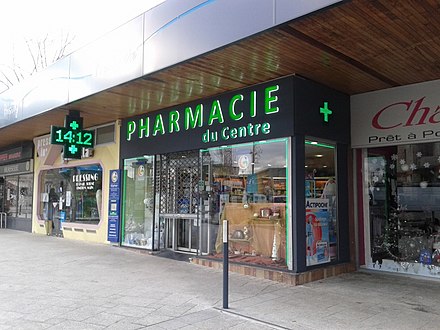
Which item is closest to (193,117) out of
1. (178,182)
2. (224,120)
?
(224,120)

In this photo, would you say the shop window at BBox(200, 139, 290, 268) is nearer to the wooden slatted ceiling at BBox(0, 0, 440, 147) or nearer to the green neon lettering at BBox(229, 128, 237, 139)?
the green neon lettering at BBox(229, 128, 237, 139)

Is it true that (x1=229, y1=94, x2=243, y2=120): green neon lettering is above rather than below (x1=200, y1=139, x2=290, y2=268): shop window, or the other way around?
above

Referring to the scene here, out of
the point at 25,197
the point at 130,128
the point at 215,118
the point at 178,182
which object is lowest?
the point at 25,197

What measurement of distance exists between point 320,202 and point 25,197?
1326 cm

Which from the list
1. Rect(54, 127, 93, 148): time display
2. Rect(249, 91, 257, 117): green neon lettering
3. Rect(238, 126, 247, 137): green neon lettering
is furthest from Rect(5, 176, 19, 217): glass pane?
Rect(249, 91, 257, 117): green neon lettering

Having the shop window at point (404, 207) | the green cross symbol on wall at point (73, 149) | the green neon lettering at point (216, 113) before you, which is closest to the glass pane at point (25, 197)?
the green cross symbol on wall at point (73, 149)

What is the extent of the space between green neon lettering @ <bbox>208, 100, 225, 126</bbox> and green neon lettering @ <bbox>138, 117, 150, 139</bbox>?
2352 millimetres

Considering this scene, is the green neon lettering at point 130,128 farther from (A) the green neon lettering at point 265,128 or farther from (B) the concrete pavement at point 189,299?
(A) the green neon lettering at point 265,128

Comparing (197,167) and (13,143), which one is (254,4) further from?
(13,143)

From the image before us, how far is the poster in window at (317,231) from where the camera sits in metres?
7.38

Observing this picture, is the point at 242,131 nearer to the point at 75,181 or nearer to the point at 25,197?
the point at 75,181

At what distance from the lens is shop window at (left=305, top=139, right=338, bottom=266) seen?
7422 millimetres

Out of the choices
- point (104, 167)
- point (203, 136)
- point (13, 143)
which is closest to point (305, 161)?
point (203, 136)

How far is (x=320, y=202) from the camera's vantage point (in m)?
7.70
